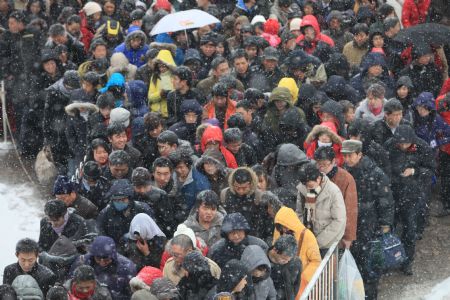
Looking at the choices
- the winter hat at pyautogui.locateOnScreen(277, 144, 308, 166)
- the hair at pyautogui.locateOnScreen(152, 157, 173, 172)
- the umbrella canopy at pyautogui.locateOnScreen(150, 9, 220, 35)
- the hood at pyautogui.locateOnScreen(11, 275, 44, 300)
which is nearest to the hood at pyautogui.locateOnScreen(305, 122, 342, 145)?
the winter hat at pyautogui.locateOnScreen(277, 144, 308, 166)

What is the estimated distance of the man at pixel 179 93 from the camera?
42.5 feet

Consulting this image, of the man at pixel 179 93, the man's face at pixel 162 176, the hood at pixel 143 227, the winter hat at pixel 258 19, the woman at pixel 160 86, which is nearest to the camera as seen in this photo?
the hood at pixel 143 227

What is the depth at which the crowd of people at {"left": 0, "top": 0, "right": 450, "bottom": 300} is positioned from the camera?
31.4 ft

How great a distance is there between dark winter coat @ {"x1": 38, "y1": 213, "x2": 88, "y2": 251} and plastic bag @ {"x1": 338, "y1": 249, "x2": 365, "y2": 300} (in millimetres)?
2496

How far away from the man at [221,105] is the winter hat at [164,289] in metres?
3.96

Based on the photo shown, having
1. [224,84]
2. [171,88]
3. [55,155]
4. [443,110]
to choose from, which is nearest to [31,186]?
[55,155]

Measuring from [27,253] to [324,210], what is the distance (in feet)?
9.52

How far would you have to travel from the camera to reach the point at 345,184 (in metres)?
10.9

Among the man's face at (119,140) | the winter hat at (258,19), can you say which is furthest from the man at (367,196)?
the winter hat at (258,19)

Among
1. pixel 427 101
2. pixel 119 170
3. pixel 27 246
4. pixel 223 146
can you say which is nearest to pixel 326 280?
pixel 223 146

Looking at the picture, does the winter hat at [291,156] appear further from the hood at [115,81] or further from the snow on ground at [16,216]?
the snow on ground at [16,216]

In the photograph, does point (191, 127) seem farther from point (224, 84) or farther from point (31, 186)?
point (31, 186)

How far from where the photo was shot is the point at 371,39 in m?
14.5

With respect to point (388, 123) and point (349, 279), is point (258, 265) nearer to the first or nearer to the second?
point (349, 279)
